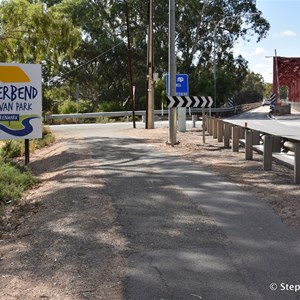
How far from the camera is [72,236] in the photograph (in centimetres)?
558

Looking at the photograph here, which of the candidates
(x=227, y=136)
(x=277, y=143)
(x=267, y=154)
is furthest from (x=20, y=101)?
(x=227, y=136)

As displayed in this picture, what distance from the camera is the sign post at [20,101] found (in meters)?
11.9

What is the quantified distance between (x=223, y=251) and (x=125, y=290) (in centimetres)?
134

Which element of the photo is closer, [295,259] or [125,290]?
[125,290]

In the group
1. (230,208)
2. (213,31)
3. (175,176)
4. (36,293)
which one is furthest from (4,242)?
(213,31)

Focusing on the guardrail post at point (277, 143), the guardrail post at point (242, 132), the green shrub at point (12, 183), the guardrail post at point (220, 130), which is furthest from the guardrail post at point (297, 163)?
the guardrail post at point (220, 130)

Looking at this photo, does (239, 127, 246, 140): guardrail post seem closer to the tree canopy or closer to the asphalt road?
the asphalt road

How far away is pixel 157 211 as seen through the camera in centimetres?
661

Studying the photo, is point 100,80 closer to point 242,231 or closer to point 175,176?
point 175,176

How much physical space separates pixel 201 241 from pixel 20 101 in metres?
8.26

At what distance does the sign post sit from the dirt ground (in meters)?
1.96

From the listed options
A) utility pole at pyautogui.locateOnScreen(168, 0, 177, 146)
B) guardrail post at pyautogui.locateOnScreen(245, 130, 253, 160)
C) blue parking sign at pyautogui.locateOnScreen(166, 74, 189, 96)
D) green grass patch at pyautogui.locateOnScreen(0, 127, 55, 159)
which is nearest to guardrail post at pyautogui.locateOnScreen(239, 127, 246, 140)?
utility pole at pyautogui.locateOnScreen(168, 0, 177, 146)

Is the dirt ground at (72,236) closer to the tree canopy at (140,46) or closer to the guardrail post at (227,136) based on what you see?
the guardrail post at (227,136)

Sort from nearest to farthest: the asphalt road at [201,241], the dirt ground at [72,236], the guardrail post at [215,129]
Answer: the asphalt road at [201,241], the dirt ground at [72,236], the guardrail post at [215,129]
